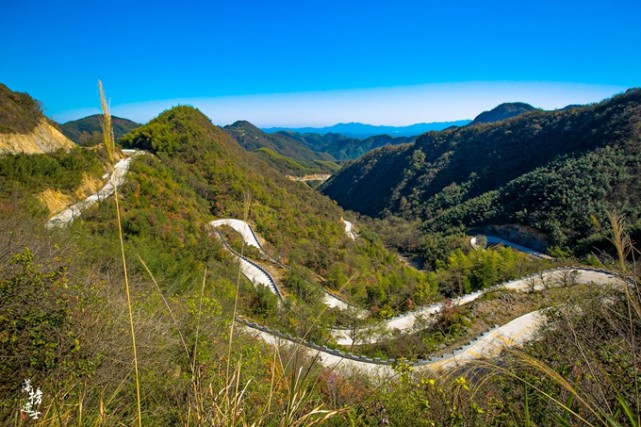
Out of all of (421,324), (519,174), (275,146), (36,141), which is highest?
(275,146)

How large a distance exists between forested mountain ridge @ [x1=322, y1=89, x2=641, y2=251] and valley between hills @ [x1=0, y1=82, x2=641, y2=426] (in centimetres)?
36

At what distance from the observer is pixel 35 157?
14.5 m

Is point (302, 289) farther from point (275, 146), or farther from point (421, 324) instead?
point (275, 146)

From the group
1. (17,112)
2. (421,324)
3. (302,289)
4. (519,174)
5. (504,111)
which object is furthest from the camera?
(504,111)

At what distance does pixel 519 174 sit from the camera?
51.5 meters

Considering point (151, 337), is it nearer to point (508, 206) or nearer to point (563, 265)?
point (563, 265)

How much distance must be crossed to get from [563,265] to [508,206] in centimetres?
2209

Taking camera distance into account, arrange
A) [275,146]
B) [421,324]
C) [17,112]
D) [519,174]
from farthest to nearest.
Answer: [275,146]
[519,174]
[17,112]
[421,324]

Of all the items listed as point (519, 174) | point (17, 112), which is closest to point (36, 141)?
point (17, 112)

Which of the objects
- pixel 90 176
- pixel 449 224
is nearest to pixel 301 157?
pixel 449 224

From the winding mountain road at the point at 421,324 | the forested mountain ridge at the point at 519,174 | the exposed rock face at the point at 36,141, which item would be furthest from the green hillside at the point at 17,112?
the forested mountain ridge at the point at 519,174

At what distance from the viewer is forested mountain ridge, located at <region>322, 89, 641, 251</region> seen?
32125mm

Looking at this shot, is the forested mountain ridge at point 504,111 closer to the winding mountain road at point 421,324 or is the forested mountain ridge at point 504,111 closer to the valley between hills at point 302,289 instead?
the valley between hills at point 302,289

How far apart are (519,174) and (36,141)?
56949 millimetres
